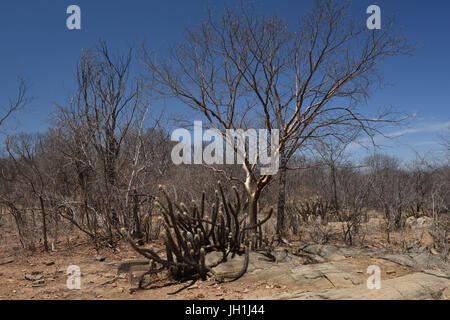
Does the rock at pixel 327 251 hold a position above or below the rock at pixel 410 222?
above

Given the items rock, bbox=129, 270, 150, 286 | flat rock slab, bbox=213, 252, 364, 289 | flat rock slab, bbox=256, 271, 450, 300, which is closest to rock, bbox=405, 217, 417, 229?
flat rock slab, bbox=213, 252, 364, 289

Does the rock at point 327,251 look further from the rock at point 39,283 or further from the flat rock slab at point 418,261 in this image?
the rock at point 39,283

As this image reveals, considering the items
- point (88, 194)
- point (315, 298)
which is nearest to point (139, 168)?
point (88, 194)

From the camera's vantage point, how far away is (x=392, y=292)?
3846 mm

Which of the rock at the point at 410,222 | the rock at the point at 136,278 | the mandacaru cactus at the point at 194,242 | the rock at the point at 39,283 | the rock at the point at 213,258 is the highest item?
the mandacaru cactus at the point at 194,242

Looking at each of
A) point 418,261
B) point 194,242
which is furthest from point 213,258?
point 418,261

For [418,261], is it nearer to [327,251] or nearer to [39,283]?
[327,251]

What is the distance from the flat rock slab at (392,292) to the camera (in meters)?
3.80

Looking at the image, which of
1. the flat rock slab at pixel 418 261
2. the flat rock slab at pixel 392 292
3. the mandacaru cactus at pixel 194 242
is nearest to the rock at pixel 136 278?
the mandacaru cactus at pixel 194 242

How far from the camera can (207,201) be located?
10.3 metres

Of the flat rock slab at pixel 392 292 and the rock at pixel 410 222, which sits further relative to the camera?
the rock at pixel 410 222

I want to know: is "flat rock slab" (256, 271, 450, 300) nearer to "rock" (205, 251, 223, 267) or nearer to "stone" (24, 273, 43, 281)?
"rock" (205, 251, 223, 267)

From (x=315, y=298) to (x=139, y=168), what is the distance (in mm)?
5142
